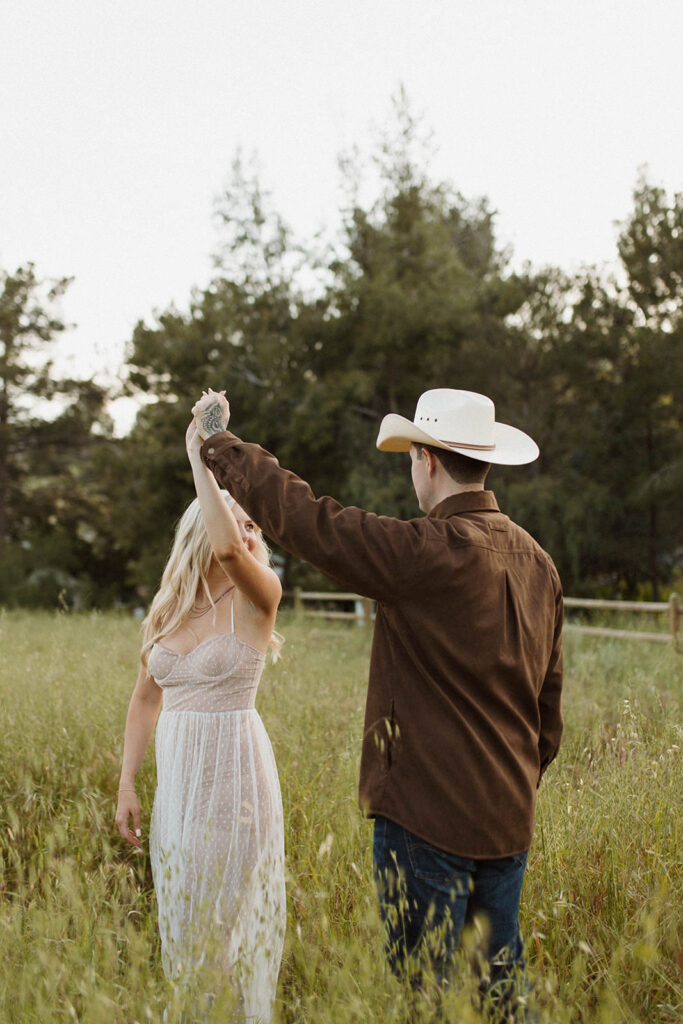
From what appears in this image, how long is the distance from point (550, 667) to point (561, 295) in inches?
750

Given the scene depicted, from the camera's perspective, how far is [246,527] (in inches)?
116

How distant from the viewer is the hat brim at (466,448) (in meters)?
2.28

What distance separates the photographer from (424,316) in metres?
20.7

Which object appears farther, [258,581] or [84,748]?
[84,748]

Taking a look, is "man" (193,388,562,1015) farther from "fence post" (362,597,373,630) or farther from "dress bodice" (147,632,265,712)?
"fence post" (362,597,373,630)

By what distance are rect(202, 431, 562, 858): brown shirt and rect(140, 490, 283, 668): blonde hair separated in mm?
728

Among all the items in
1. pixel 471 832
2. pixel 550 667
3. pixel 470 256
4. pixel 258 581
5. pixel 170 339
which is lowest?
pixel 471 832

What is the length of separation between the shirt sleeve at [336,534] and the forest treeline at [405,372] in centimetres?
1663

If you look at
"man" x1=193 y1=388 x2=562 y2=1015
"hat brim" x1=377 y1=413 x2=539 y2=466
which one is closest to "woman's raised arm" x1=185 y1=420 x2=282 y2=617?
"man" x1=193 y1=388 x2=562 y2=1015

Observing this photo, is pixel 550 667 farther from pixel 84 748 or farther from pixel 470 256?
pixel 470 256

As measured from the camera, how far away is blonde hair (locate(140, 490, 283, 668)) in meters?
2.86

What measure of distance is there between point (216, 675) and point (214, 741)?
8.3 inches

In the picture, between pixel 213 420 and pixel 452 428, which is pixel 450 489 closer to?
pixel 452 428

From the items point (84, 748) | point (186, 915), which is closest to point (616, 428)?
point (84, 748)
